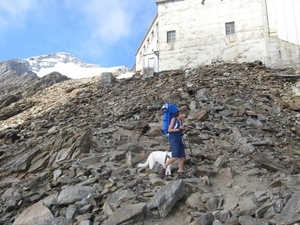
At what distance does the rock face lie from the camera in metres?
5.65

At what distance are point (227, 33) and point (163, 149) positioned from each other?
62.8ft

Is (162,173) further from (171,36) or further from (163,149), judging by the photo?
(171,36)

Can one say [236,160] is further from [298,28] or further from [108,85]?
[298,28]

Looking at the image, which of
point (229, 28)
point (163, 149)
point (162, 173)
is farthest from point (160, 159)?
point (229, 28)

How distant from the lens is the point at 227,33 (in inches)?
1019

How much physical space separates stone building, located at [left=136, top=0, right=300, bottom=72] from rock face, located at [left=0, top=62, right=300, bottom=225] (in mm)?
2910

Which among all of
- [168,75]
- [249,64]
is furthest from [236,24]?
[168,75]

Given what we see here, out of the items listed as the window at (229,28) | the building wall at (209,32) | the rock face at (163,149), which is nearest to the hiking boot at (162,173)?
the rock face at (163,149)

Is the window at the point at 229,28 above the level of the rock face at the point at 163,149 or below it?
above

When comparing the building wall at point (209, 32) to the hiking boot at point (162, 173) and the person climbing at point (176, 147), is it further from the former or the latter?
the hiking boot at point (162, 173)

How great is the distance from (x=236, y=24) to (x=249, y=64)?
440 centimetres

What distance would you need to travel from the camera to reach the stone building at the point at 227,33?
23.9 metres

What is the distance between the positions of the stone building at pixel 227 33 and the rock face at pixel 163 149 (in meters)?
2.91

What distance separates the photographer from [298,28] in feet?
78.1
